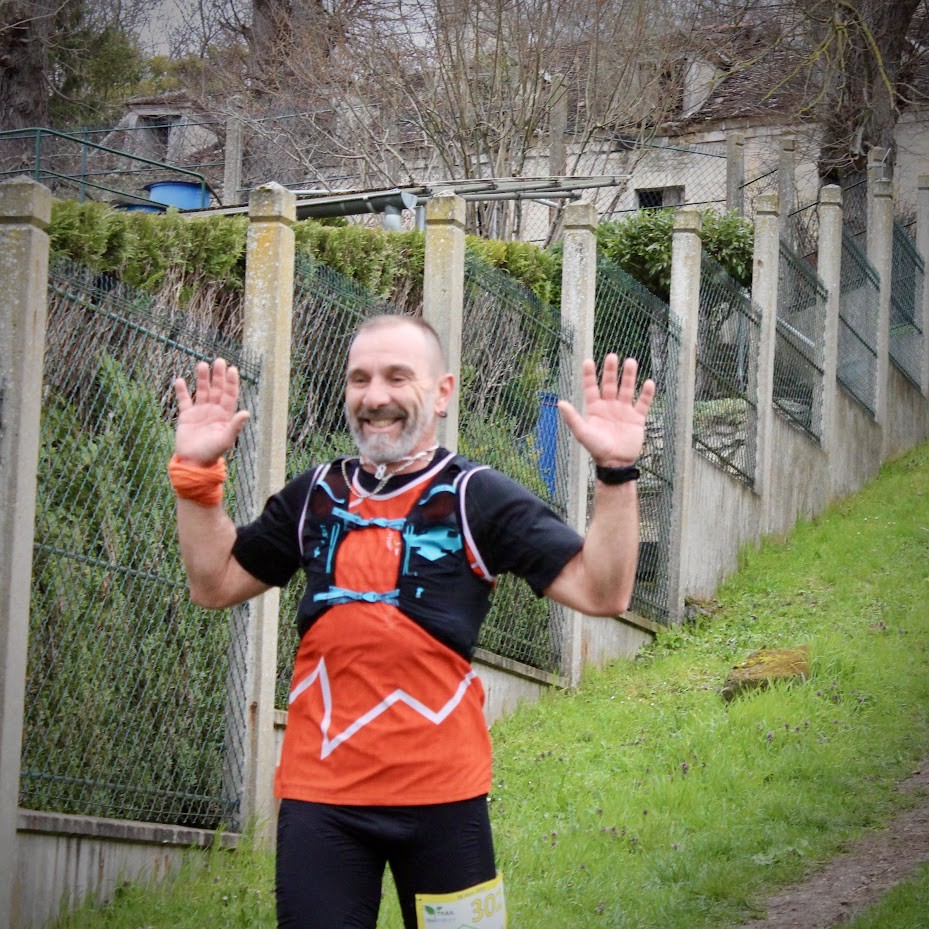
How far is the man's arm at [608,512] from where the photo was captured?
9.67ft

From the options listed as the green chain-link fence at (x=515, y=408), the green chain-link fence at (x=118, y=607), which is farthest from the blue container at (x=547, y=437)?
the green chain-link fence at (x=118, y=607)

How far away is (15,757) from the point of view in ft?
15.1

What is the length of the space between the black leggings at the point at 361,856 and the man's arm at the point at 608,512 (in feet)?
1.72

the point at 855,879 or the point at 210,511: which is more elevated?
the point at 210,511

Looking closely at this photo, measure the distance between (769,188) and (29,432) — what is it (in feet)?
60.6

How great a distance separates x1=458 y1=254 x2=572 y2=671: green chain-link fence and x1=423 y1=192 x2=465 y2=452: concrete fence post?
473 millimetres

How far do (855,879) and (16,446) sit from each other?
3871mm

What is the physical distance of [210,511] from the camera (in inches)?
130

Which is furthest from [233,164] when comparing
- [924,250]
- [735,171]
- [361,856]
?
[361,856]

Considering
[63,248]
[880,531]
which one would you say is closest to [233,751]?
[63,248]

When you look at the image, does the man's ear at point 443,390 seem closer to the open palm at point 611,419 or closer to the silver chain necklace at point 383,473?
the silver chain necklace at point 383,473

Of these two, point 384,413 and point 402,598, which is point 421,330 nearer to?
point 384,413

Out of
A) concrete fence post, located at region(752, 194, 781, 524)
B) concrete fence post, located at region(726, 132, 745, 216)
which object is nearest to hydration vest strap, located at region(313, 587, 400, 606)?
concrete fence post, located at region(752, 194, 781, 524)

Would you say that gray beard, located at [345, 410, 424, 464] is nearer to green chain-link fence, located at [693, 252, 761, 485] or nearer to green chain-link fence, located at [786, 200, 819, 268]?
green chain-link fence, located at [693, 252, 761, 485]
